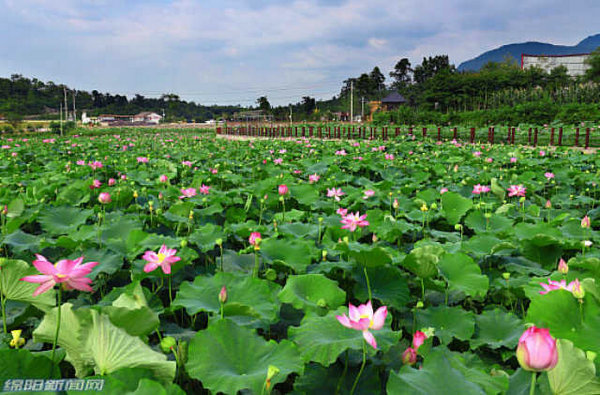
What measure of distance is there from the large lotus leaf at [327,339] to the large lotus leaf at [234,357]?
0.18ft

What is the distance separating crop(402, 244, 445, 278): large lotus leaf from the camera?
125cm

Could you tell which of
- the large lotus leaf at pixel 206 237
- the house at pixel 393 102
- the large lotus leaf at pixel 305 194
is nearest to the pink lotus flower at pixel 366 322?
the large lotus leaf at pixel 206 237

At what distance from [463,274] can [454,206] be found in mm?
1069

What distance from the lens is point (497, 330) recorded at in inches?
45.9

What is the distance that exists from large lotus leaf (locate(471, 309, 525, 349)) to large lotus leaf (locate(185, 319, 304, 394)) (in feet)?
1.97

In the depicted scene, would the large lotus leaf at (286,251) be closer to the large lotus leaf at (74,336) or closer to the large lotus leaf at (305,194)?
the large lotus leaf at (74,336)

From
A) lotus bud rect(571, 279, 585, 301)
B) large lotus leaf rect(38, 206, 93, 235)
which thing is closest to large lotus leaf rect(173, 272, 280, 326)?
lotus bud rect(571, 279, 585, 301)

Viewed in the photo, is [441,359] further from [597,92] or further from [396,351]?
[597,92]

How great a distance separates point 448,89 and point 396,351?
4034 centimetres

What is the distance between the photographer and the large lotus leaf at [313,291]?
112 centimetres

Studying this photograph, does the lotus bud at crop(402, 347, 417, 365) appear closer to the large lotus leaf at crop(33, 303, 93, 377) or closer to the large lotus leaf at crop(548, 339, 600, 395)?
the large lotus leaf at crop(548, 339, 600, 395)

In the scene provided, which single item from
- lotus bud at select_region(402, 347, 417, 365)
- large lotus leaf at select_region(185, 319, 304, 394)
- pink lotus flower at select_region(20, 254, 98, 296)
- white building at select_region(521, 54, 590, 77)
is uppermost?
white building at select_region(521, 54, 590, 77)

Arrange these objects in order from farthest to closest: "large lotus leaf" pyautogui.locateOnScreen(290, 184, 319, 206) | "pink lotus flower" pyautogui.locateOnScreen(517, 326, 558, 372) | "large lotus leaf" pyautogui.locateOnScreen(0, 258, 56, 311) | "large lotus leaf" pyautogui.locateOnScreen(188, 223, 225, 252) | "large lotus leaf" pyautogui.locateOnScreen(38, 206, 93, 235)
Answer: "large lotus leaf" pyautogui.locateOnScreen(290, 184, 319, 206)
"large lotus leaf" pyautogui.locateOnScreen(38, 206, 93, 235)
"large lotus leaf" pyautogui.locateOnScreen(188, 223, 225, 252)
"large lotus leaf" pyautogui.locateOnScreen(0, 258, 56, 311)
"pink lotus flower" pyautogui.locateOnScreen(517, 326, 558, 372)

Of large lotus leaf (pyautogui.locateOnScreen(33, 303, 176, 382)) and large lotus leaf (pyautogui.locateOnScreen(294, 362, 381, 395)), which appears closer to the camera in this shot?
large lotus leaf (pyautogui.locateOnScreen(33, 303, 176, 382))
